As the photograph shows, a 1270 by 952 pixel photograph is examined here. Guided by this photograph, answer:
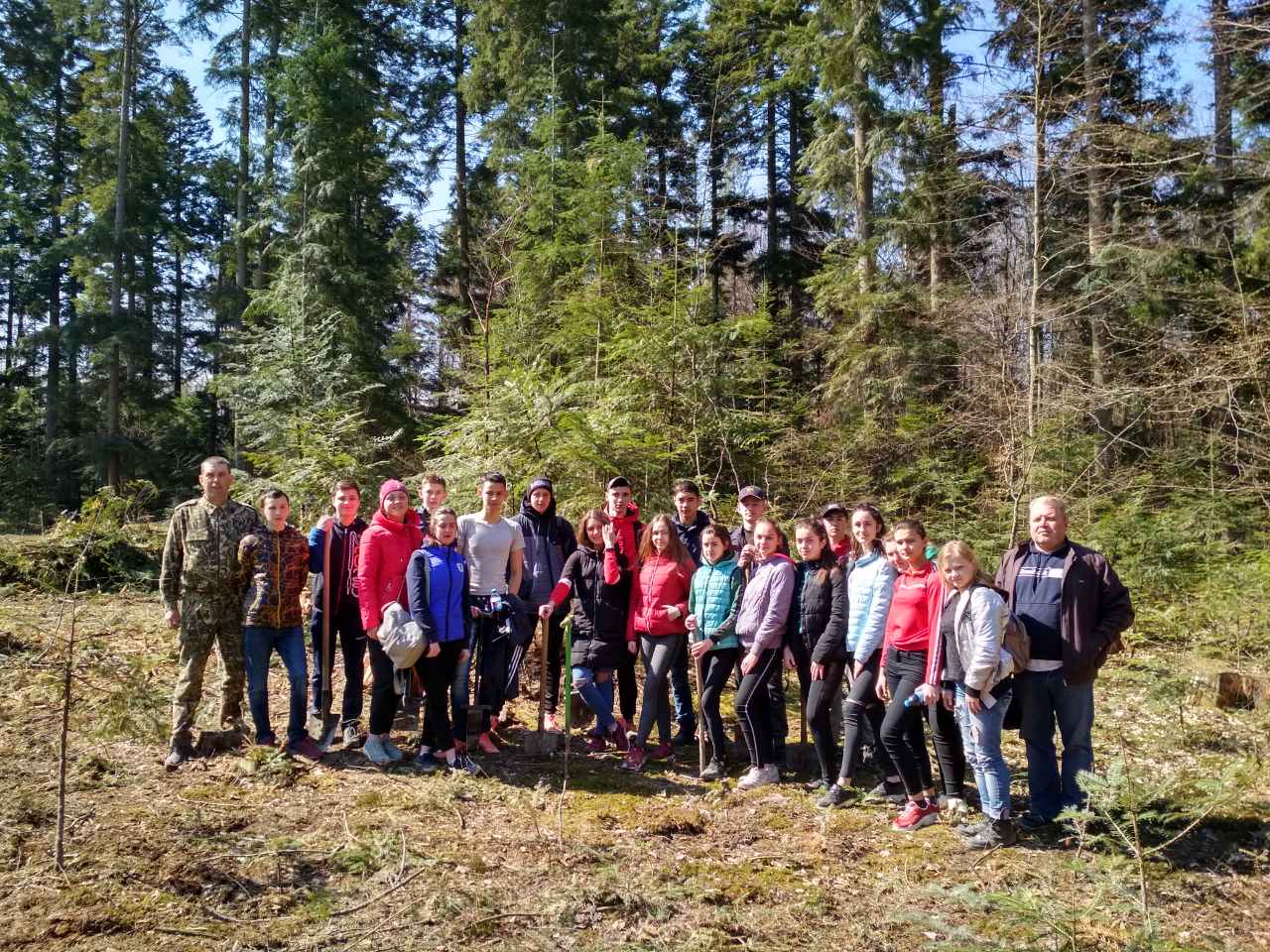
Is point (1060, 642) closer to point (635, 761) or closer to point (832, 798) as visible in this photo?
point (832, 798)

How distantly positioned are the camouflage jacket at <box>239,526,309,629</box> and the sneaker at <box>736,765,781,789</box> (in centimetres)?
335

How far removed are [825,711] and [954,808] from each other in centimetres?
94

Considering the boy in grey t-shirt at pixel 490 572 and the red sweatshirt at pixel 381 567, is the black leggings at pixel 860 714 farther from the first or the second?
the red sweatshirt at pixel 381 567

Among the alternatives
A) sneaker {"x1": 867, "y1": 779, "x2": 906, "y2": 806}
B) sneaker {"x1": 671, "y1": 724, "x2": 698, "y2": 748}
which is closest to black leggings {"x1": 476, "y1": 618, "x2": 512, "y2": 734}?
sneaker {"x1": 671, "y1": 724, "x2": 698, "y2": 748}

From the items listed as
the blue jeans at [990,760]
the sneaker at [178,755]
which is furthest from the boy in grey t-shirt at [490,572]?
the blue jeans at [990,760]

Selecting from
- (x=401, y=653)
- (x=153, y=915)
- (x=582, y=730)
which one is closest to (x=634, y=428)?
(x=582, y=730)

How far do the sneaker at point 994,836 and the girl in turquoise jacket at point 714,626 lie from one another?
1790 millimetres

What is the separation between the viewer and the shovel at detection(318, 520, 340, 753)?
6047 mm

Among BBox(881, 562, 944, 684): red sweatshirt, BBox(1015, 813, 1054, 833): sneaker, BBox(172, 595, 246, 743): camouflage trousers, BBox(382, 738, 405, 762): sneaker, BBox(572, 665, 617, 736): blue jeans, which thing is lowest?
BBox(1015, 813, 1054, 833): sneaker

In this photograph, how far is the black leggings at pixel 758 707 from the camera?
5.40 m

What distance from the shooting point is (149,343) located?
21.8 metres

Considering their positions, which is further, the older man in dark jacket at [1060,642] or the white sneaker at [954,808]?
the white sneaker at [954,808]

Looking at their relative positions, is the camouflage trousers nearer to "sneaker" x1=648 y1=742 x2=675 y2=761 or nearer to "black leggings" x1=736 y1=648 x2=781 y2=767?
"sneaker" x1=648 y1=742 x2=675 y2=761

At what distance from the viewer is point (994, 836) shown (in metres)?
4.36
